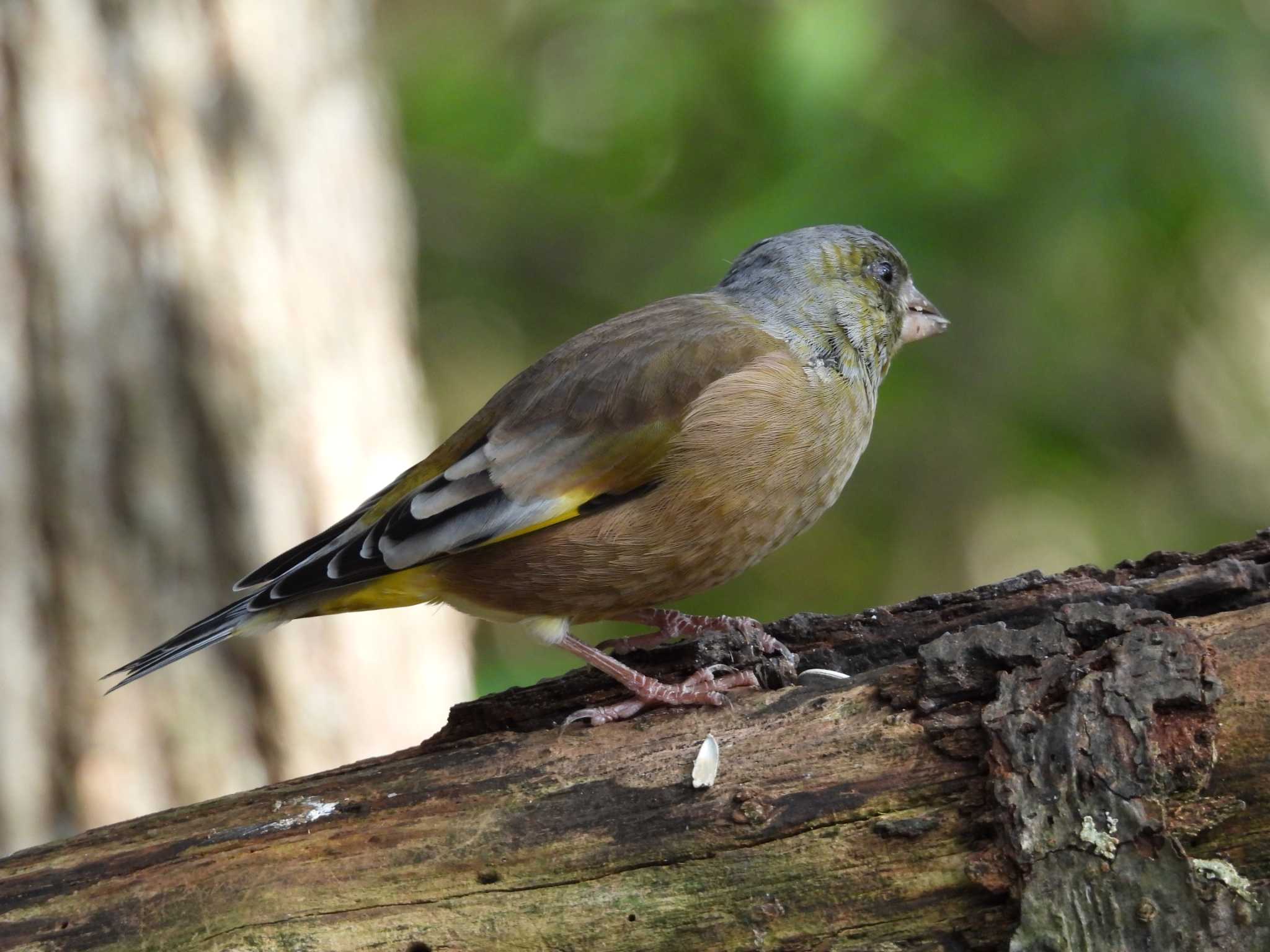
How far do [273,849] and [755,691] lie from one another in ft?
4.97

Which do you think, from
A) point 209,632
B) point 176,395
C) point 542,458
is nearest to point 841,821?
point 542,458

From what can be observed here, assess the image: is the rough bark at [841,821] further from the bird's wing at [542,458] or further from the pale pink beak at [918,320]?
the pale pink beak at [918,320]

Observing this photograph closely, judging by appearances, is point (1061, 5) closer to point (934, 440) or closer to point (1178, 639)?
point (934, 440)

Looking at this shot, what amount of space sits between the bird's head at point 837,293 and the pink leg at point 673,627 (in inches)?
46.3

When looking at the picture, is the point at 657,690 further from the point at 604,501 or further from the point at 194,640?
the point at 194,640

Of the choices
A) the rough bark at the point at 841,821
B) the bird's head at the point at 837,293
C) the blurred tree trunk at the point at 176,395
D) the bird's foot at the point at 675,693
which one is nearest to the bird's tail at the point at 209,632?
the rough bark at the point at 841,821

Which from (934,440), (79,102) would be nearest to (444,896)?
(79,102)

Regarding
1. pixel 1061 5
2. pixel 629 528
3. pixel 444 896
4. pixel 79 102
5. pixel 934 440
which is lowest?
pixel 444 896

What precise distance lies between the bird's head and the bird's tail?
7.47 feet

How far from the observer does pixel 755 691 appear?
407 cm

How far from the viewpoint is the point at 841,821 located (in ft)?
11.1

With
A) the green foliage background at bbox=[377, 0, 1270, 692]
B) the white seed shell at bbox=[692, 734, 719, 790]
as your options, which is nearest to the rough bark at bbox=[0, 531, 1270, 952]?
the white seed shell at bbox=[692, 734, 719, 790]

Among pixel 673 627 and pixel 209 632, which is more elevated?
pixel 209 632

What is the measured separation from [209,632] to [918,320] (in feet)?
11.1
